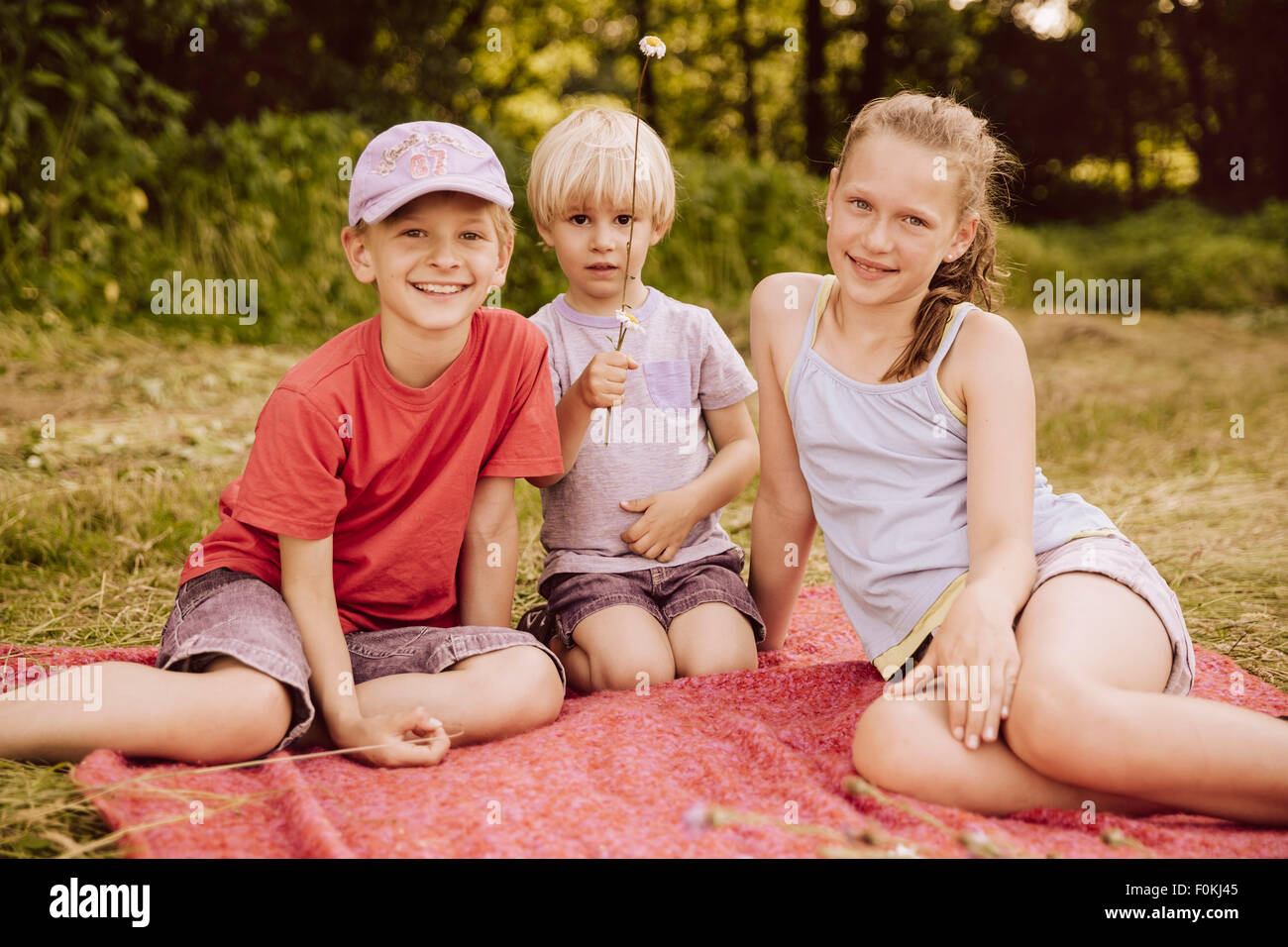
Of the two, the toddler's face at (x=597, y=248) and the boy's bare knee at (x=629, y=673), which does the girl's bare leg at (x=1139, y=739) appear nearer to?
the boy's bare knee at (x=629, y=673)

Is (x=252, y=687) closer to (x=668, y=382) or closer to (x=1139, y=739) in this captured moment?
(x=668, y=382)

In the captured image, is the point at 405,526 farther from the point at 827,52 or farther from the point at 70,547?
the point at 827,52

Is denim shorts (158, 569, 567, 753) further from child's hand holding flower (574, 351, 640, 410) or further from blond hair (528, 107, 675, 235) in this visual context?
blond hair (528, 107, 675, 235)

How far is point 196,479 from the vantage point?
13.6 ft

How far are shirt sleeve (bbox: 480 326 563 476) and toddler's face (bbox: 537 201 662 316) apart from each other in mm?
325

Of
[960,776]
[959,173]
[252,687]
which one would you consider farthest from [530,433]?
[960,776]

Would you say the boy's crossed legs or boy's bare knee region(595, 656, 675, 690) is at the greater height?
the boy's crossed legs

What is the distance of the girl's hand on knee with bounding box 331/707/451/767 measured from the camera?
2.04 meters

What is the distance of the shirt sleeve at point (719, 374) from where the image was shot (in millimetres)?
2920

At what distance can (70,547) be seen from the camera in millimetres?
3459

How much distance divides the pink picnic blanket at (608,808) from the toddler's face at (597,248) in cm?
110

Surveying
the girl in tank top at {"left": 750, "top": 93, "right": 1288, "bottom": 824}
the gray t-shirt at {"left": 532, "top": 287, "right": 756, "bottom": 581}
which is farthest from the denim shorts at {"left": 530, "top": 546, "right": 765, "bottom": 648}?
the girl in tank top at {"left": 750, "top": 93, "right": 1288, "bottom": 824}

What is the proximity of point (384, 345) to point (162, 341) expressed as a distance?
486 centimetres

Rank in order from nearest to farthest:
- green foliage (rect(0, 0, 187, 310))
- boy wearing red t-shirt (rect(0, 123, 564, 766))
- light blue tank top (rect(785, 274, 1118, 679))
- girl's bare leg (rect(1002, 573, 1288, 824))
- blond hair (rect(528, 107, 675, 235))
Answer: girl's bare leg (rect(1002, 573, 1288, 824)), boy wearing red t-shirt (rect(0, 123, 564, 766)), light blue tank top (rect(785, 274, 1118, 679)), blond hair (rect(528, 107, 675, 235)), green foliage (rect(0, 0, 187, 310))
